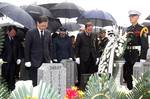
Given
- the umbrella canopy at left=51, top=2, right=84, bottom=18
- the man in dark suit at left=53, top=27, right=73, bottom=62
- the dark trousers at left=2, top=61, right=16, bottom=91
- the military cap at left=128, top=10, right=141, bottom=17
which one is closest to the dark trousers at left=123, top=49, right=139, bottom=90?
the military cap at left=128, top=10, right=141, bottom=17

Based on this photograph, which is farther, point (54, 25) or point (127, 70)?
point (54, 25)

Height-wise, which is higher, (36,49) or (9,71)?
(36,49)

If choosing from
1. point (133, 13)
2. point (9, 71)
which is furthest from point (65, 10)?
point (133, 13)

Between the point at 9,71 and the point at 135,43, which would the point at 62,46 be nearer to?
the point at 9,71

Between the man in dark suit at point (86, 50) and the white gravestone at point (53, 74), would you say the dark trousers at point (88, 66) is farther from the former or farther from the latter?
the white gravestone at point (53, 74)

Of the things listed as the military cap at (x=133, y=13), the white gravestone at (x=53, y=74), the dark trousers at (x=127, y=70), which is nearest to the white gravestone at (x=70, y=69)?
the dark trousers at (x=127, y=70)

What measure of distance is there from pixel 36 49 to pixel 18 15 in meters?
2.28

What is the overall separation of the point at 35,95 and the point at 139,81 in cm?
30

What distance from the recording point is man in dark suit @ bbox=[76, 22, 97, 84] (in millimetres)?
11164

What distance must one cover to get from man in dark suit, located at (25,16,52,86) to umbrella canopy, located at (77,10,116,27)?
647cm

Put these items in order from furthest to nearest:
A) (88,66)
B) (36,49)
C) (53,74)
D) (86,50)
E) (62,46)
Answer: (62,46)
(88,66)
(86,50)
(36,49)
(53,74)

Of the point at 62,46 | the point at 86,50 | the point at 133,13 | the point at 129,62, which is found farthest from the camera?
the point at 62,46

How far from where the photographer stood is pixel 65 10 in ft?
51.5

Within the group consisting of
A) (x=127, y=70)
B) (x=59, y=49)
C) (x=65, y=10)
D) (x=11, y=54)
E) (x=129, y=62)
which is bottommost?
(x=127, y=70)
